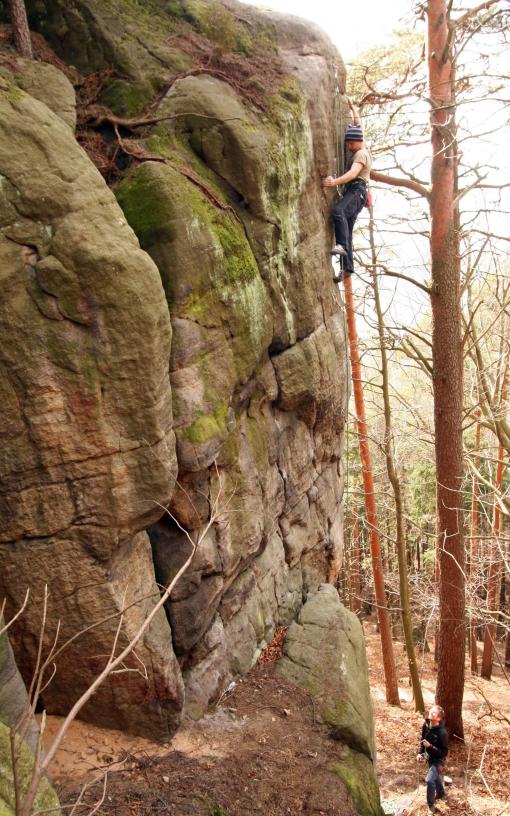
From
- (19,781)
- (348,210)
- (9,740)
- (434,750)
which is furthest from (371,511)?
(19,781)

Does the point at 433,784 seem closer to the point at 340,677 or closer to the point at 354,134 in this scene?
the point at 340,677

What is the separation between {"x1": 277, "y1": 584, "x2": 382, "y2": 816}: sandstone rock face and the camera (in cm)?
681

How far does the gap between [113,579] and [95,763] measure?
1841 millimetres

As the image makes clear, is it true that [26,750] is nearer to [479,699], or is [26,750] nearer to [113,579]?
[113,579]

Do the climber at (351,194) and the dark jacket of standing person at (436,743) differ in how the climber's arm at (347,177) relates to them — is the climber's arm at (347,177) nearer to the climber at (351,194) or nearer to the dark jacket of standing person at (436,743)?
the climber at (351,194)

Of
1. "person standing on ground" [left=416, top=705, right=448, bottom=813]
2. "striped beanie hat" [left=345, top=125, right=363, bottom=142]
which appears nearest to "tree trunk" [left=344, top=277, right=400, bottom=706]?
"striped beanie hat" [left=345, top=125, right=363, bottom=142]

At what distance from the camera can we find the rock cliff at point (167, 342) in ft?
16.6

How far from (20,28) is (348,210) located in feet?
18.1

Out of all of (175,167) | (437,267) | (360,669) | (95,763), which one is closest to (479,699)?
(360,669)

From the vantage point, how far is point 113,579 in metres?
5.59

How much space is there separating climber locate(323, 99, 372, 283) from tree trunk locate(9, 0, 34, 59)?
476 cm

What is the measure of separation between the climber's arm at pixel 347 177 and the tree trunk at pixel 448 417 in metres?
1.48

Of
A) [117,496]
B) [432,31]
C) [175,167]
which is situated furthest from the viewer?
[432,31]

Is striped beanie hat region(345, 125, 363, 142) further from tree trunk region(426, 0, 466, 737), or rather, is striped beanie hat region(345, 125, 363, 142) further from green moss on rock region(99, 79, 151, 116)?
green moss on rock region(99, 79, 151, 116)
